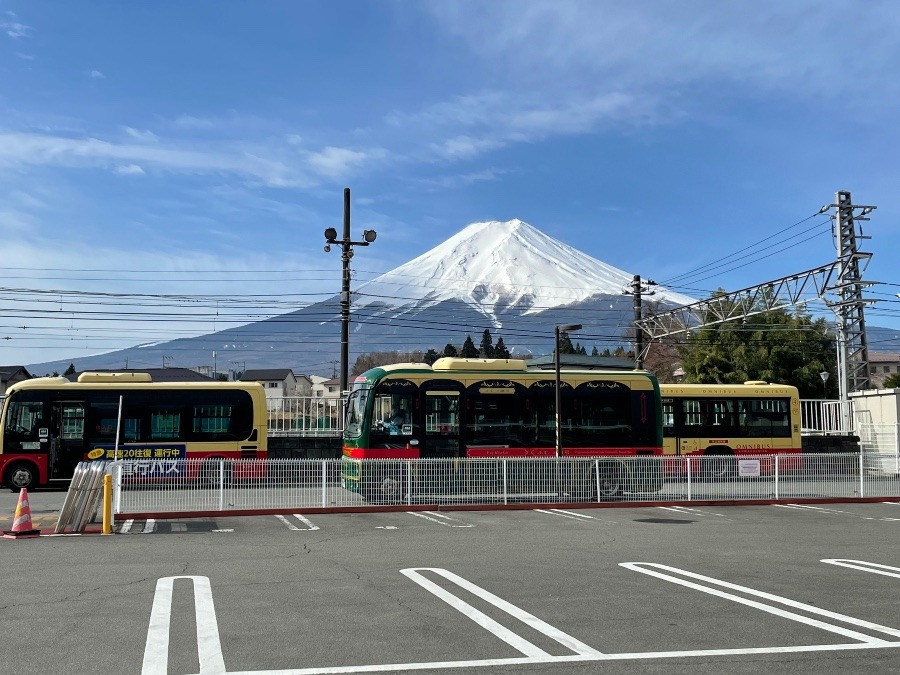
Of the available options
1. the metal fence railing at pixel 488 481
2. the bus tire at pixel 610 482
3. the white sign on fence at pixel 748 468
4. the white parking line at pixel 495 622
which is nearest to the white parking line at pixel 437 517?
the metal fence railing at pixel 488 481

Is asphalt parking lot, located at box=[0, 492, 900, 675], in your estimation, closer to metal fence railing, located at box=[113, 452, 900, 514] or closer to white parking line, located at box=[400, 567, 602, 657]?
white parking line, located at box=[400, 567, 602, 657]

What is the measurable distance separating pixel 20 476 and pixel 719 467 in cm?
1675

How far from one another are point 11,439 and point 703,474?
16706 mm

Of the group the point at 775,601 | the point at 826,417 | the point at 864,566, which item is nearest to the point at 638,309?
the point at 826,417

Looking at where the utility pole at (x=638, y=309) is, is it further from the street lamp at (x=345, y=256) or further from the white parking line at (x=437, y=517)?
the white parking line at (x=437, y=517)

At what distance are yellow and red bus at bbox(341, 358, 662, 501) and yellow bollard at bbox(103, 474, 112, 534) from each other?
18.8 ft

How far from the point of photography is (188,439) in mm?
22938

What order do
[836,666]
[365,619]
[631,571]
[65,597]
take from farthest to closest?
[631,571], [65,597], [365,619], [836,666]

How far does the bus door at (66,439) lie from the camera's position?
22016 millimetres

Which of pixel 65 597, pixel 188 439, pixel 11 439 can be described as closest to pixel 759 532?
pixel 65 597

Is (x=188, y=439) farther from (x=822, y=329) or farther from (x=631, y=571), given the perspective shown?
(x=822, y=329)

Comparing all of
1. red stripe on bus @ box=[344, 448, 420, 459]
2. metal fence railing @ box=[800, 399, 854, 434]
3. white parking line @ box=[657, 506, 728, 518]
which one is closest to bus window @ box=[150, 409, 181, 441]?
red stripe on bus @ box=[344, 448, 420, 459]

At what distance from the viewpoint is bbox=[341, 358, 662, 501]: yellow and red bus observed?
64.5ft

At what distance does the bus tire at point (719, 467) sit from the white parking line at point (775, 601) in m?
9.54
